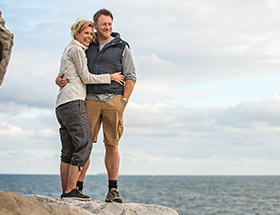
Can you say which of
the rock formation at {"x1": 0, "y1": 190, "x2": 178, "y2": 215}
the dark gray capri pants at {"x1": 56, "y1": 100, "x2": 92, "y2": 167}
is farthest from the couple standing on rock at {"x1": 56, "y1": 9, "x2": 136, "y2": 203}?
the rock formation at {"x1": 0, "y1": 190, "x2": 178, "y2": 215}

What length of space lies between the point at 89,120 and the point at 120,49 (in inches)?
44.9

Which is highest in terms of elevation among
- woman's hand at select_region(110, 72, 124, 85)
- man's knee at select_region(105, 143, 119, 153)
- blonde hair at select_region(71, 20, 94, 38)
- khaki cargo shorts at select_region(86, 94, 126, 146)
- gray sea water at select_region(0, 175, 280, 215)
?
blonde hair at select_region(71, 20, 94, 38)

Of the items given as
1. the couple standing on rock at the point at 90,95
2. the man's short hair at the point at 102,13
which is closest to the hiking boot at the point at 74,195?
the couple standing on rock at the point at 90,95

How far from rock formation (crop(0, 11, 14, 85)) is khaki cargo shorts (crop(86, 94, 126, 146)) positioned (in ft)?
5.98

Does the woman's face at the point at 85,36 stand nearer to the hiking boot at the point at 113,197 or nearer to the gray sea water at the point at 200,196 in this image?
the hiking boot at the point at 113,197

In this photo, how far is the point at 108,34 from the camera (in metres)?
6.20

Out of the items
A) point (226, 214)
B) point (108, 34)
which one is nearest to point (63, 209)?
point (108, 34)

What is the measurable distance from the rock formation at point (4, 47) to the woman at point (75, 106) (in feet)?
5.08

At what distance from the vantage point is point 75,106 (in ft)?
19.0

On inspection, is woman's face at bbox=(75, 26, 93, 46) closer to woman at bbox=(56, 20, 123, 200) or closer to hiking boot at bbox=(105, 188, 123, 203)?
woman at bbox=(56, 20, 123, 200)

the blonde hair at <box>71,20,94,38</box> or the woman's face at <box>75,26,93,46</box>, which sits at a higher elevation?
the blonde hair at <box>71,20,94,38</box>

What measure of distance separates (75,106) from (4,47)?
168 centimetres

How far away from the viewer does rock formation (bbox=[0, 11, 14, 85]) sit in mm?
4254

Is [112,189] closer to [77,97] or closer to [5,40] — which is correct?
[77,97]
